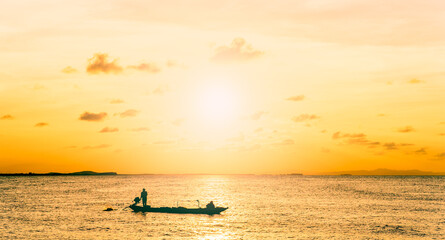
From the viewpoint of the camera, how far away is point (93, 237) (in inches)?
1989

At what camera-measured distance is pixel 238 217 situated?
69812 millimetres

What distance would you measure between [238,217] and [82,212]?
2734 cm

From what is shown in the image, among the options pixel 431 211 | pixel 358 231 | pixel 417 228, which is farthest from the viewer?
pixel 431 211

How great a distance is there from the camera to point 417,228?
200ft

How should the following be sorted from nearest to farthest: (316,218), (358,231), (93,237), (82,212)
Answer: (93,237)
(358,231)
(316,218)
(82,212)

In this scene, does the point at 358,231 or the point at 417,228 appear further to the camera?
the point at 417,228

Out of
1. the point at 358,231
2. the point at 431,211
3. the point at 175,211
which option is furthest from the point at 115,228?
the point at 431,211

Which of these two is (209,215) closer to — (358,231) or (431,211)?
(358,231)

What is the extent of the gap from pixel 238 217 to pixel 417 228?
85.5 ft

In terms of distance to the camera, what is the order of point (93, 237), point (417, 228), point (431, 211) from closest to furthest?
point (93, 237), point (417, 228), point (431, 211)

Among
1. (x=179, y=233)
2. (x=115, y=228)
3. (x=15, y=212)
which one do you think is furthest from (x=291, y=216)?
(x=15, y=212)

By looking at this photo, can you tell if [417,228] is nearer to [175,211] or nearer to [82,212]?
[175,211]

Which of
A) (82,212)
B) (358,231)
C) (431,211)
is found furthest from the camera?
(431,211)

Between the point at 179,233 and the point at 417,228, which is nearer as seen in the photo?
the point at 179,233
